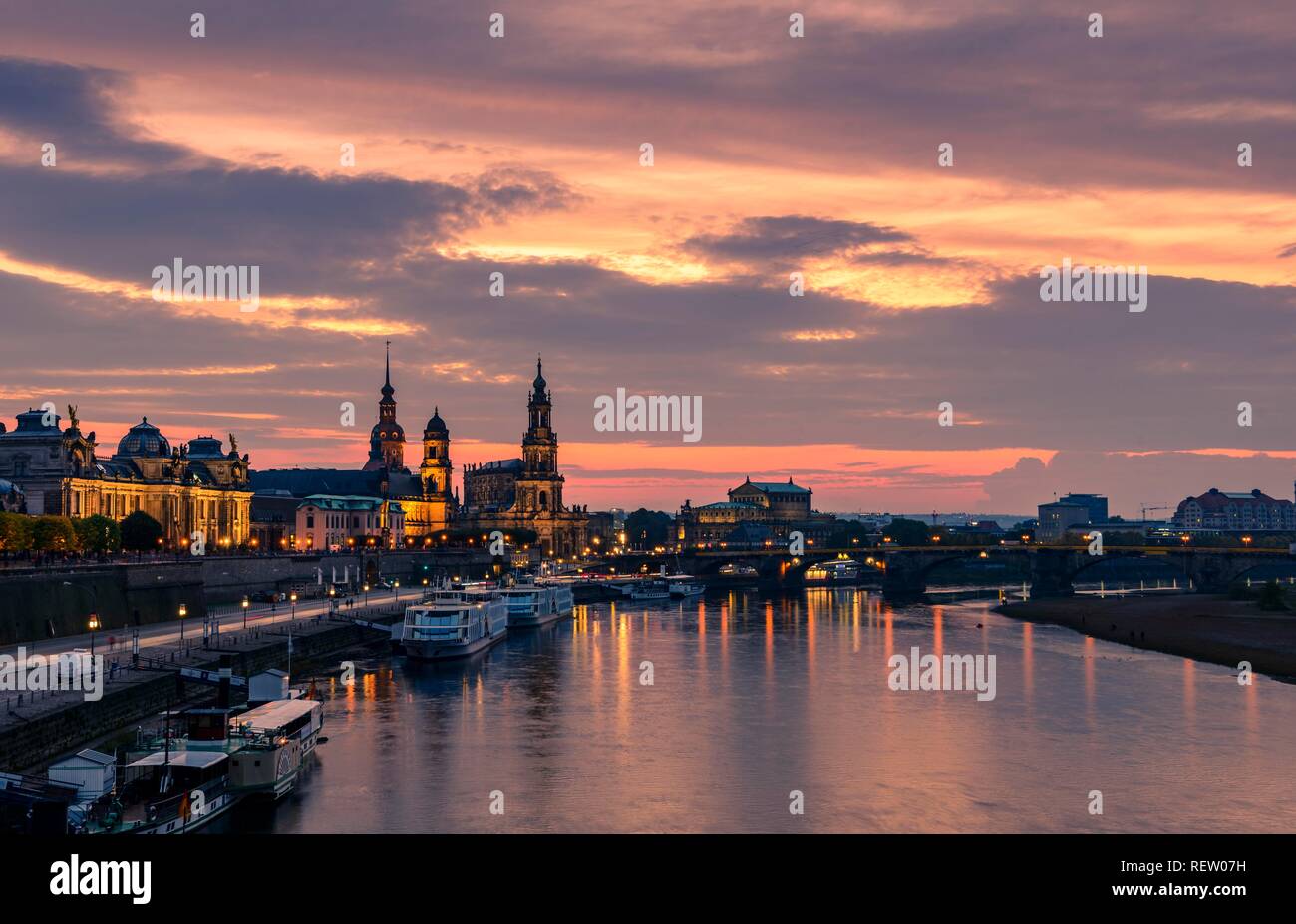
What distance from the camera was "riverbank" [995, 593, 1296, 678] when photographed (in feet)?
287

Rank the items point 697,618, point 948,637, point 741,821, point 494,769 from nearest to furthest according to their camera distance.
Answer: point 741,821 < point 494,769 < point 948,637 < point 697,618

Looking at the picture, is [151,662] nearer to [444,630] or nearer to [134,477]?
[444,630]

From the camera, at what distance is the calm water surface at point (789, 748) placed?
1681 inches

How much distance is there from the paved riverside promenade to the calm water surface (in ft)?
15.2

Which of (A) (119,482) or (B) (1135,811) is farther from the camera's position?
(A) (119,482)

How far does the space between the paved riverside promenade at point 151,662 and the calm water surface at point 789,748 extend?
4647mm

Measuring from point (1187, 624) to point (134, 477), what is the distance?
360 ft

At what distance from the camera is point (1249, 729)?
57656 millimetres
